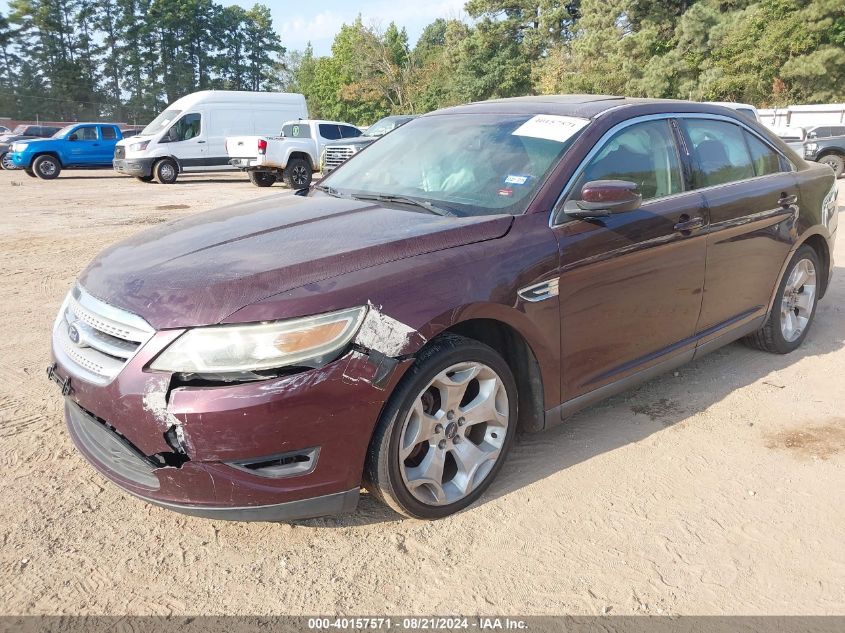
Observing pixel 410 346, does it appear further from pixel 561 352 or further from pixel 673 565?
pixel 673 565

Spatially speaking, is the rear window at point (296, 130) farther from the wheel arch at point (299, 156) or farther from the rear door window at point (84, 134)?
the rear door window at point (84, 134)

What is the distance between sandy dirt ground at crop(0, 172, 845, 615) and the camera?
2309mm

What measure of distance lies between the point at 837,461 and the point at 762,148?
7.00 ft

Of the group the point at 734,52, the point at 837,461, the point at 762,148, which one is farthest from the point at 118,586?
the point at 734,52

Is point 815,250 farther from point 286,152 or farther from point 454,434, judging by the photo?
point 286,152

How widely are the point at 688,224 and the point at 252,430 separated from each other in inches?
99.8

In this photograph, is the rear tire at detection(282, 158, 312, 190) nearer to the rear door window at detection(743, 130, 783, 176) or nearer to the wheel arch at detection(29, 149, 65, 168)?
the wheel arch at detection(29, 149, 65, 168)

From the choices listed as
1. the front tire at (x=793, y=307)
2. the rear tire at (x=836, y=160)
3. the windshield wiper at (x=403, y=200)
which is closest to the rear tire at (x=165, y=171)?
the windshield wiper at (x=403, y=200)

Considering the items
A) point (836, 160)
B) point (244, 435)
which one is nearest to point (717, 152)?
point (244, 435)

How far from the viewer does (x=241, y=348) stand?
221 centimetres

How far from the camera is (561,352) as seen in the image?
9.76ft

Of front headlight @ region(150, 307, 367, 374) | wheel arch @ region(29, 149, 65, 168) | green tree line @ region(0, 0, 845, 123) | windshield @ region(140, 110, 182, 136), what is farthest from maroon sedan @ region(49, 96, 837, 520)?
green tree line @ region(0, 0, 845, 123)

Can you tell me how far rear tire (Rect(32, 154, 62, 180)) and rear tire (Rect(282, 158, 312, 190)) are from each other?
28.0 feet

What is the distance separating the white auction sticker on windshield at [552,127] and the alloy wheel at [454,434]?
1.27 meters
